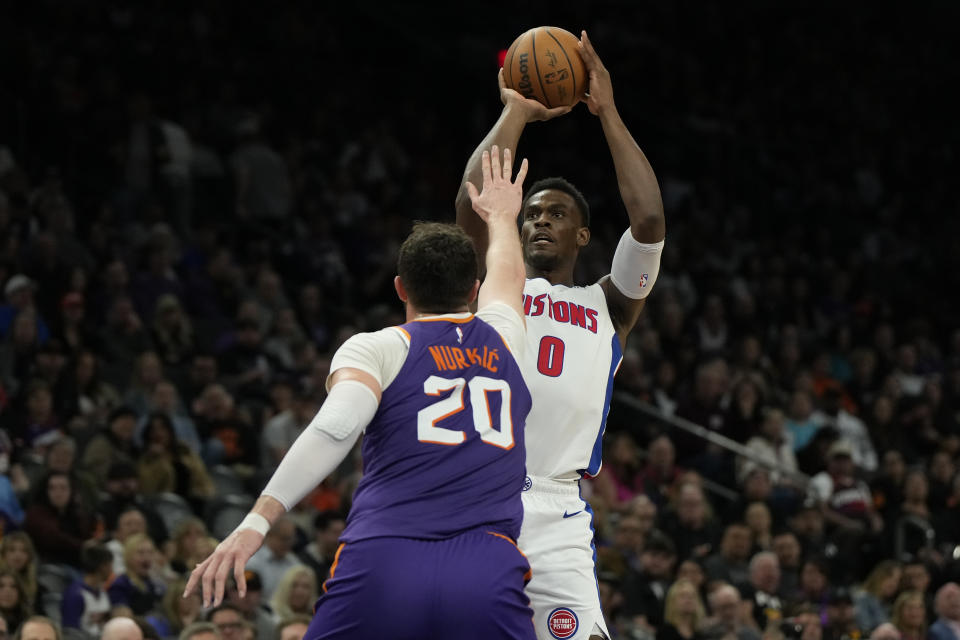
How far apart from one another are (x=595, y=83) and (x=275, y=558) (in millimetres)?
5489

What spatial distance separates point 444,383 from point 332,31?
635 inches

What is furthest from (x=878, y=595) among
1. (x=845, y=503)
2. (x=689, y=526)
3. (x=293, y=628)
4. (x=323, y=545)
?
(x=293, y=628)

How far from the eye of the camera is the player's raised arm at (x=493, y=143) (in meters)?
5.61

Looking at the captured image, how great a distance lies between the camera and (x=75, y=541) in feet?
32.4

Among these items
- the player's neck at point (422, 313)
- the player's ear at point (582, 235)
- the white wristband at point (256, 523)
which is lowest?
the white wristband at point (256, 523)

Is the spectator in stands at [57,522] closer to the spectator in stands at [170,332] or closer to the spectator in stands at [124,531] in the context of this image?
the spectator in stands at [124,531]

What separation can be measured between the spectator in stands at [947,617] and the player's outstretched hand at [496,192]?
7508 mm

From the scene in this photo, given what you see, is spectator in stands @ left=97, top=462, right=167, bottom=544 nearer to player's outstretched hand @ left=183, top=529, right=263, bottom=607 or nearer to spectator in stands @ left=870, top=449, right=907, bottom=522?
player's outstretched hand @ left=183, top=529, right=263, bottom=607

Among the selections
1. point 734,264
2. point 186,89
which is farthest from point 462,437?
point 734,264

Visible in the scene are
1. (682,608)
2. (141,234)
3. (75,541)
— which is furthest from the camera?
(141,234)

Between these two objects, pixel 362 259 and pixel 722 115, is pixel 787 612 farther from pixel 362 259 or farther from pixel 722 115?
pixel 722 115

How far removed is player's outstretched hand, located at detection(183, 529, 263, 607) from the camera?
405 centimetres

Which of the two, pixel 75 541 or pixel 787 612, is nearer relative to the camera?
pixel 75 541

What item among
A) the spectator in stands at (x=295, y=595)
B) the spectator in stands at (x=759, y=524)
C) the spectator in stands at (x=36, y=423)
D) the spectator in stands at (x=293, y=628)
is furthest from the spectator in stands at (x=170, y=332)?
the spectator in stands at (x=759, y=524)
